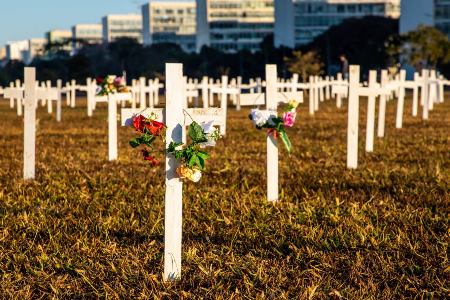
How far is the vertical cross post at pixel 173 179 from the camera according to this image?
236 inches

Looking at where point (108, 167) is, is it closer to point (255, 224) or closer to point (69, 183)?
point (69, 183)

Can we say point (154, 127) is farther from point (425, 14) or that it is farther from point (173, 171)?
point (425, 14)

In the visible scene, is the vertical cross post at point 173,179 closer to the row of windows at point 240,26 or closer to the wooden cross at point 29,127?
the wooden cross at point 29,127

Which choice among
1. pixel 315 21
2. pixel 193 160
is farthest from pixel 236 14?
pixel 193 160

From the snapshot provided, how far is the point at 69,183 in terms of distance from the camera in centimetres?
1113

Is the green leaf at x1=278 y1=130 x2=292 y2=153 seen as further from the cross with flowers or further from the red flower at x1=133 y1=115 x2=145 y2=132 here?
the red flower at x1=133 y1=115 x2=145 y2=132

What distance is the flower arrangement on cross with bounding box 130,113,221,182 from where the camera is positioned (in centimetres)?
583

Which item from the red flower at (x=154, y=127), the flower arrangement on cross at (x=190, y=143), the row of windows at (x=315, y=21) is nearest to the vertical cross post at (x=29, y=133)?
the flower arrangement on cross at (x=190, y=143)

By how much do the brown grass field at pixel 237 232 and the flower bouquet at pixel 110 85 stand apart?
1.59 m

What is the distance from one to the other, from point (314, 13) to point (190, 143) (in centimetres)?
16632

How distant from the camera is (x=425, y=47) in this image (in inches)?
2265

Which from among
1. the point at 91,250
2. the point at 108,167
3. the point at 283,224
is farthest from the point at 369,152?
the point at 91,250

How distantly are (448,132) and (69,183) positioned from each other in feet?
37.7

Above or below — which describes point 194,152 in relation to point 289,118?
below
